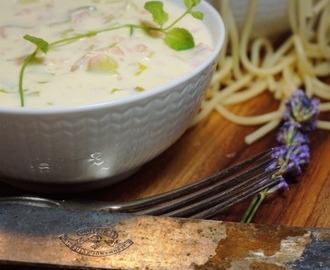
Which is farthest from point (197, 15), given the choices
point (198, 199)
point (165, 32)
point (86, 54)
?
point (198, 199)

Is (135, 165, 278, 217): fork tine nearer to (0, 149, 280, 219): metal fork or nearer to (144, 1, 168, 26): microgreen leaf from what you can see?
(0, 149, 280, 219): metal fork

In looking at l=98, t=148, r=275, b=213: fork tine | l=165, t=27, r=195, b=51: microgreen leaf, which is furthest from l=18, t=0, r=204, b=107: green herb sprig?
l=98, t=148, r=275, b=213: fork tine

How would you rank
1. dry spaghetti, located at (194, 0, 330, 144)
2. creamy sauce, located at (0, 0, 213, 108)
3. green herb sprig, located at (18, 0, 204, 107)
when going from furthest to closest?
dry spaghetti, located at (194, 0, 330, 144) → green herb sprig, located at (18, 0, 204, 107) → creamy sauce, located at (0, 0, 213, 108)

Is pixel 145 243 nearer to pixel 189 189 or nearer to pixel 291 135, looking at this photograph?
pixel 189 189

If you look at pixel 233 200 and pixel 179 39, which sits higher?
pixel 179 39

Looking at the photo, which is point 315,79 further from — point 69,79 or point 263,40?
point 69,79

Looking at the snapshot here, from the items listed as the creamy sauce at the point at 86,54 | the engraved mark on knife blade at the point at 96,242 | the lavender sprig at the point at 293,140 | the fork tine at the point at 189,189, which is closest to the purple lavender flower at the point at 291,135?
the lavender sprig at the point at 293,140
